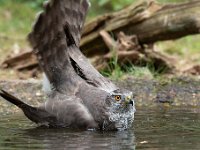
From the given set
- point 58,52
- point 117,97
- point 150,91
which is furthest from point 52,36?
point 150,91

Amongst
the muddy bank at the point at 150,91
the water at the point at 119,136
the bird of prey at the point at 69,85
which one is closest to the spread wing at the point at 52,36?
the bird of prey at the point at 69,85

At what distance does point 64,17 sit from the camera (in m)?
7.88

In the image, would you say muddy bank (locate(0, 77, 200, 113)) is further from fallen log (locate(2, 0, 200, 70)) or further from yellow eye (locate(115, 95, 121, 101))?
yellow eye (locate(115, 95, 121, 101))

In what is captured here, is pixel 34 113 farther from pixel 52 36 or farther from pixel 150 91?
pixel 150 91

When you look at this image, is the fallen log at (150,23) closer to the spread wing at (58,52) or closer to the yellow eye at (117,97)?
the spread wing at (58,52)

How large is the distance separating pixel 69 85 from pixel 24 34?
7373 mm

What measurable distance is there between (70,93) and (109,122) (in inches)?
24.0

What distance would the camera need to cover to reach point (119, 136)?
6906 mm

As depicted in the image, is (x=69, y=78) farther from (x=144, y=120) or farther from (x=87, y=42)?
(x=87, y=42)

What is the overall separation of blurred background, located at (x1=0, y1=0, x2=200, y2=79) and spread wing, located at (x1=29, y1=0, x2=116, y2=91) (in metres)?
3.13

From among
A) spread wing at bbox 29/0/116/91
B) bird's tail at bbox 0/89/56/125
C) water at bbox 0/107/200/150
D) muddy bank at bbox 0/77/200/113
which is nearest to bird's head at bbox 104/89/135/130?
water at bbox 0/107/200/150

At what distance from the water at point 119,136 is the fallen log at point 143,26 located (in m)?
2.47

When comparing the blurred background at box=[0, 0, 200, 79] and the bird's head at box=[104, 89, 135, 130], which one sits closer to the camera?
the bird's head at box=[104, 89, 135, 130]

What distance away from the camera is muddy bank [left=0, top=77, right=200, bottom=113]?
9.23 meters
